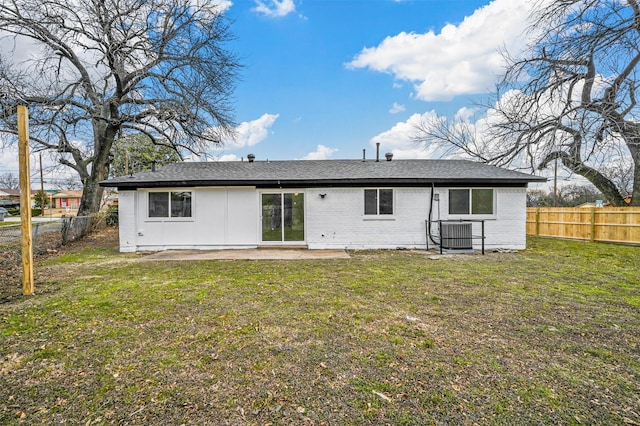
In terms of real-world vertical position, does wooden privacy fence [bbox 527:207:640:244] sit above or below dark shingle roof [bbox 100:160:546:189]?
below

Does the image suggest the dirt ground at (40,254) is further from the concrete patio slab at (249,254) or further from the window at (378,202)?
the window at (378,202)

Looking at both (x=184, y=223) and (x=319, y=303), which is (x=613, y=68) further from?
(x=184, y=223)

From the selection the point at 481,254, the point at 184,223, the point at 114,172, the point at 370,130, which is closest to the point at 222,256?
the point at 184,223

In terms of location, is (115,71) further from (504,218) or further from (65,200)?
(65,200)

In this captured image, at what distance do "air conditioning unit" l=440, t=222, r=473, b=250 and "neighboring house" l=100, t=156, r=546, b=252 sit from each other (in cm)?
55

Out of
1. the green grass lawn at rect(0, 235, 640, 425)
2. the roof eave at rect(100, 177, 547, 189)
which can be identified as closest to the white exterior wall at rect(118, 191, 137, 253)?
the roof eave at rect(100, 177, 547, 189)

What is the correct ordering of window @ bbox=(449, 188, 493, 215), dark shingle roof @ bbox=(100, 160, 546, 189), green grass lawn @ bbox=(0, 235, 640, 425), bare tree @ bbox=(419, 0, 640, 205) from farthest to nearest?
window @ bbox=(449, 188, 493, 215), dark shingle roof @ bbox=(100, 160, 546, 189), bare tree @ bbox=(419, 0, 640, 205), green grass lawn @ bbox=(0, 235, 640, 425)

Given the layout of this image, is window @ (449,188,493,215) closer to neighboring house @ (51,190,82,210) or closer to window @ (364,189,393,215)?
window @ (364,189,393,215)

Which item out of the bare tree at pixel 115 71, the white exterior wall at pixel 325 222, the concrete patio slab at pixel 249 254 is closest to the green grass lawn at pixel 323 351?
the concrete patio slab at pixel 249 254

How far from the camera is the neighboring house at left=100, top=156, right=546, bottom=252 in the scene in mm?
10617

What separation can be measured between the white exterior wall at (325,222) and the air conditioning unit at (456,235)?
0.57 m

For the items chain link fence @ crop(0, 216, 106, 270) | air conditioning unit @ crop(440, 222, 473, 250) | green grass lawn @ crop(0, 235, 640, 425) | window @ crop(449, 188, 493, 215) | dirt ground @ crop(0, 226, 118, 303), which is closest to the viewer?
green grass lawn @ crop(0, 235, 640, 425)

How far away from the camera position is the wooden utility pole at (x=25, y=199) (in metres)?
5.34

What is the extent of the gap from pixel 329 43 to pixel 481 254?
10733mm
